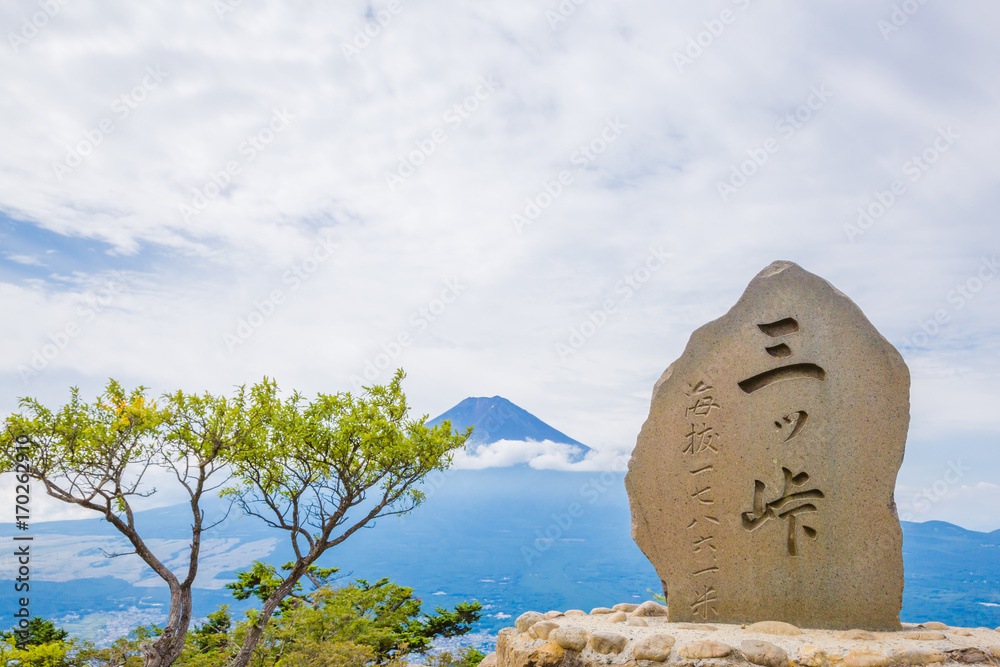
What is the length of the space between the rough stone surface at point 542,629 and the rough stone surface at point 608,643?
0.45 meters

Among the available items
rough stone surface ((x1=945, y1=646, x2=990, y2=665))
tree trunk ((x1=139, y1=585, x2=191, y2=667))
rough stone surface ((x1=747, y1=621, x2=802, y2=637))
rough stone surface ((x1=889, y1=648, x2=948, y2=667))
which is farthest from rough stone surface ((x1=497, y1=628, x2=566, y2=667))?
tree trunk ((x1=139, y1=585, x2=191, y2=667))

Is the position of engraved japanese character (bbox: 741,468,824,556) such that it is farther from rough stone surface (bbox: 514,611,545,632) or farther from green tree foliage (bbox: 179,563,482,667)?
green tree foliage (bbox: 179,563,482,667)

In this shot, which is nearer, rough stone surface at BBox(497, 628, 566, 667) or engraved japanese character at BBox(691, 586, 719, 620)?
rough stone surface at BBox(497, 628, 566, 667)

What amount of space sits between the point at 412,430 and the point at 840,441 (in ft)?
17.3

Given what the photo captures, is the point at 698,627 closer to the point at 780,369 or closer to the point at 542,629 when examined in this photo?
the point at 542,629

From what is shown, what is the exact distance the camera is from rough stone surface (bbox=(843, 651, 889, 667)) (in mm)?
3996

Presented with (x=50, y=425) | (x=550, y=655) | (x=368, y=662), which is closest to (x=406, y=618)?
(x=368, y=662)

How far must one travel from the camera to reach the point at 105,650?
842cm

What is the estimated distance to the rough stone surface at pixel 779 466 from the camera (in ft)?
16.2

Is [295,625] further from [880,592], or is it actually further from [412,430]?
[880,592]

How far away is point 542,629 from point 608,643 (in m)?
0.63

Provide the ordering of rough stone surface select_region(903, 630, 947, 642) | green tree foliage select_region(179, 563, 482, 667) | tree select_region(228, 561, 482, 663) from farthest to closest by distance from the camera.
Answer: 1. tree select_region(228, 561, 482, 663)
2. green tree foliage select_region(179, 563, 482, 667)
3. rough stone surface select_region(903, 630, 947, 642)

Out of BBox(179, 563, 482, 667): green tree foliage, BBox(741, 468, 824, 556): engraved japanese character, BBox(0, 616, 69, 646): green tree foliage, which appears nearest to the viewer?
BBox(741, 468, 824, 556): engraved japanese character

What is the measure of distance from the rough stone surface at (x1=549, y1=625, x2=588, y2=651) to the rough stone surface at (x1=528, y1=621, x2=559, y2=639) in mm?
227
